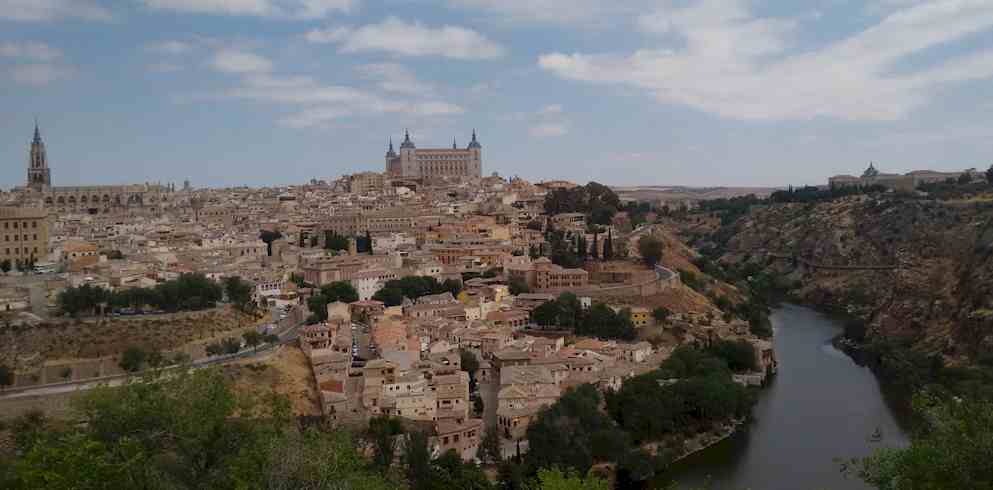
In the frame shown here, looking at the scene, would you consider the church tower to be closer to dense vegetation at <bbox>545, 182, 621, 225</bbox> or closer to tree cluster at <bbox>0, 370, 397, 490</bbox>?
dense vegetation at <bbox>545, 182, 621, 225</bbox>

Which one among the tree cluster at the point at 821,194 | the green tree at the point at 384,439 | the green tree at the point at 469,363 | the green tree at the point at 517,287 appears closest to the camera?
the green tree at the point at 384,439

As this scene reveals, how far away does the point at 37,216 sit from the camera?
2227cm

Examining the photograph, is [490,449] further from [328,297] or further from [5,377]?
Answer: [328,297]

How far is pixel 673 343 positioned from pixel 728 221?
3134cm

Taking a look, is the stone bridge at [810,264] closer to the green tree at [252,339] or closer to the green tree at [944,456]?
the green tree at [252,339]

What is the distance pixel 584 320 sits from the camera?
21266 millimetres

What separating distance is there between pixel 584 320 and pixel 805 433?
5979 millimetres

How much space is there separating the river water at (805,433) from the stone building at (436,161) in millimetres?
30481

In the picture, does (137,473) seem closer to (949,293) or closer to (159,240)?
(159,240)

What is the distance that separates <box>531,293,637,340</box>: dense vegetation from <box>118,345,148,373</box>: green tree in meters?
Answer: 9.11

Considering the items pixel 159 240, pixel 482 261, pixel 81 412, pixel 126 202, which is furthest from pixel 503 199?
pixel 81 412

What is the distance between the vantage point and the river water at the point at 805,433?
14.5 metres

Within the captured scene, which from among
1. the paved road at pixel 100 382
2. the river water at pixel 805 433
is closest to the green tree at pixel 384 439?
the paved road at pixel 100 382

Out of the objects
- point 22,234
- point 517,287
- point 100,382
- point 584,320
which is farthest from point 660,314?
point 22,234
